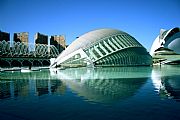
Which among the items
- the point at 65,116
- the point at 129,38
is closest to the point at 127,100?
the point at 65,116

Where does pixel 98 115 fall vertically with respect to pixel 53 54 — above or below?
below

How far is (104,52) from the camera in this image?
47938 millimetres

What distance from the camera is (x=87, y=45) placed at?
5012 centimetres

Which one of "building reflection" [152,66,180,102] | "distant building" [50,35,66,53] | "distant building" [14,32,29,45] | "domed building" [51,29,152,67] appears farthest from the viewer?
"distant building" [50,35,66,53]

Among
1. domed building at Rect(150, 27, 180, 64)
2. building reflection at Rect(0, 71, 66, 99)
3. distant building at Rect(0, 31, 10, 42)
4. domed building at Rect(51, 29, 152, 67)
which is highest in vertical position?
distant building at Rect(0, 31, 10, 42)

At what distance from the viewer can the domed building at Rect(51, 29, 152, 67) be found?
47.6 metres

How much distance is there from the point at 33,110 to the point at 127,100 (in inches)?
170

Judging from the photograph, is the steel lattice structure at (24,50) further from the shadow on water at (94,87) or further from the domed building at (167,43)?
the shadow on water at (94,87)

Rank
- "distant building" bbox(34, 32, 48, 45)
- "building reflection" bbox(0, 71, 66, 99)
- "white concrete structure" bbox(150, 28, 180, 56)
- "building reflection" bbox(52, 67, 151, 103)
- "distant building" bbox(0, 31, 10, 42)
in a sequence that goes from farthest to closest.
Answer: "distant building" bbox(34, 32, 48, 45) < "distant building" bbox(0, 31, 10, 42) < "white concrete structure" bbox(150, 28, 180, 56) < "building reflection" bbox(0, 71, 66, 99) < "building reflection" bbox(52, 67, 151, 103)

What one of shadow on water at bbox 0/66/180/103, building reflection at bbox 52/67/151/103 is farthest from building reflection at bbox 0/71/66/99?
building reflection at bbox 52/67/151/103

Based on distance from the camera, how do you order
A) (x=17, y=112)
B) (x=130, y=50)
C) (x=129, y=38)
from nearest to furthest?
(x=17, y=112) < (x=130, y=50) < (x=129, y=38)

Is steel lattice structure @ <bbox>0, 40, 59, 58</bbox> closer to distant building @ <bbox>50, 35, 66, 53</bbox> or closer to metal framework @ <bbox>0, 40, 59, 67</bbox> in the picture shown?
metal framework @ <bbox>0, 40, 59, 67</bbox>

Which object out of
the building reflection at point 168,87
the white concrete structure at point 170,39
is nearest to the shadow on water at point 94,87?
the building reflection at point 168,87

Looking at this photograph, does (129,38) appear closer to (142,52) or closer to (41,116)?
(142,52)
